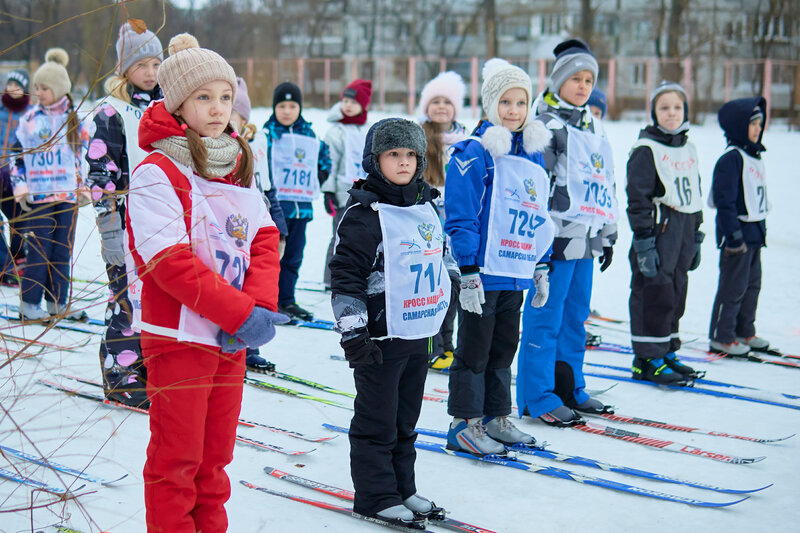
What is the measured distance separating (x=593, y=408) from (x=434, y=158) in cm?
234

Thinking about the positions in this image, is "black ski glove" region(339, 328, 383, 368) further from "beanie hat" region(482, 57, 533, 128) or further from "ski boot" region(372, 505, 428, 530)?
"beanie hat" region(482, 57, 533, 128)

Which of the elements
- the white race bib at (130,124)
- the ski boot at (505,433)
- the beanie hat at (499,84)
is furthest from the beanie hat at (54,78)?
the ski boot at (505,433)

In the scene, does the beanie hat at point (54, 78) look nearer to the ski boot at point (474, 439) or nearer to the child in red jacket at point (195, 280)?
the child in red jacket at point (195, 280)

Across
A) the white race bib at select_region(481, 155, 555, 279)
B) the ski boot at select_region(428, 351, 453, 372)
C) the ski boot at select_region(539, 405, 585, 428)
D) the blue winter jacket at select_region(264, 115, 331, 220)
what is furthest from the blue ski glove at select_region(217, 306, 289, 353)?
the blue winter jacket at select_region(264, 115, 331, 220)

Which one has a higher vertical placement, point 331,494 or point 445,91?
point 445,91

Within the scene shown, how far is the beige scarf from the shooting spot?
113 inches

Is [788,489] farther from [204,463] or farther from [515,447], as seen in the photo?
[204,463]

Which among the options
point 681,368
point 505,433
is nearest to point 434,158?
point 681,368

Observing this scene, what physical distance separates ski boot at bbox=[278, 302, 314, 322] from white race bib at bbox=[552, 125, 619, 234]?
314 centimetres

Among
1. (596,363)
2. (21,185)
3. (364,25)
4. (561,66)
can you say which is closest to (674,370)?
(596,363)

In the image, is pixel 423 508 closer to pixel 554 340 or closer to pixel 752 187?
pixel 554 340

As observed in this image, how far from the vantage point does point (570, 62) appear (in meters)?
5.12

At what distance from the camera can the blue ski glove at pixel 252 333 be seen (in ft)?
9.22

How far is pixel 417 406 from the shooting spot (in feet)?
11.9
